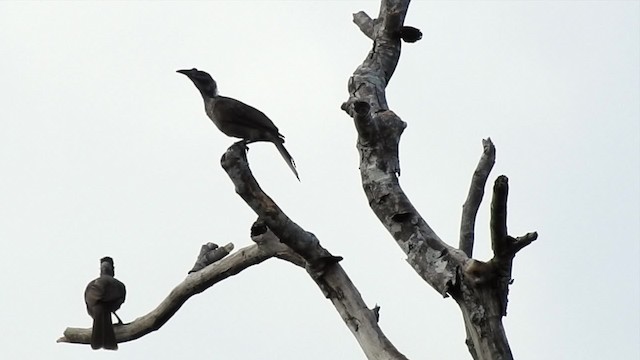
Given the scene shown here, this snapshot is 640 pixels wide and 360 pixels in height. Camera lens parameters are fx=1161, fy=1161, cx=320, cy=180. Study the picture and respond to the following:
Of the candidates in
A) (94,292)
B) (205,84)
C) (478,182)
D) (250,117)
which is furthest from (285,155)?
(94,292)

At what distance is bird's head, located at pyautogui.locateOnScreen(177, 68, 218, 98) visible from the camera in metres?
9.55

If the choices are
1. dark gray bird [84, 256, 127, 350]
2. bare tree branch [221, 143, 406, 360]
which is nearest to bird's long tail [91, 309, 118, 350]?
dark gray bird [84, 256, 127, 350]

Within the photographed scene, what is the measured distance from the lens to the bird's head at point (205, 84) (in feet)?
31.3

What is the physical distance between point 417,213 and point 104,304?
3.31 m

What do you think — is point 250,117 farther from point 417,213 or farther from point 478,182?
point 417,213

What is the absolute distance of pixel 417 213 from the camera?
23.1 ft

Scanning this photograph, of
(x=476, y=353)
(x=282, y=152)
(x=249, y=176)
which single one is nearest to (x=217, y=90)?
(x=282, y=152)

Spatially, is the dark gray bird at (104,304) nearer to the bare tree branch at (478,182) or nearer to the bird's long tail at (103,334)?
the bird's long tail at (103,334)

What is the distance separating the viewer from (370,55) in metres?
8.56

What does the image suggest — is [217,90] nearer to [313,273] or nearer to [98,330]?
[98,330]

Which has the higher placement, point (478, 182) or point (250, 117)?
point (250, 117)

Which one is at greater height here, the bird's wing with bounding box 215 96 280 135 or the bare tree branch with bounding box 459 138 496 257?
the bird's wing with bounding box 215 96 280 135

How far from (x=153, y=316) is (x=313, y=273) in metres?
1.41

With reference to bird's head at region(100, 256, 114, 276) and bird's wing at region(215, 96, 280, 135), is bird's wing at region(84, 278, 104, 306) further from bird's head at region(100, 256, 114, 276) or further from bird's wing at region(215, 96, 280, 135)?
bird's wing at region(215, 96, 280, 135)
